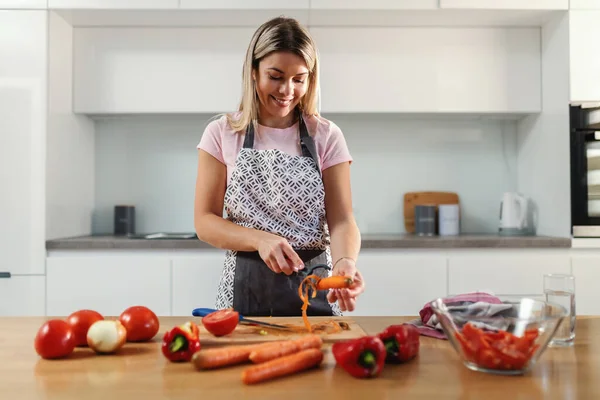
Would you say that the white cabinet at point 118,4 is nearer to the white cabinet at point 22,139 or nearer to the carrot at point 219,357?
the white cabinet at point 22,139

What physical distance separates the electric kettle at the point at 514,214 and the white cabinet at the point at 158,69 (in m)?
1.58

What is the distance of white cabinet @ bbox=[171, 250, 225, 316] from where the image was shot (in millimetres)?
2881

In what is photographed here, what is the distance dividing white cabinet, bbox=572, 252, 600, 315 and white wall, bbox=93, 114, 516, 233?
0.68 m

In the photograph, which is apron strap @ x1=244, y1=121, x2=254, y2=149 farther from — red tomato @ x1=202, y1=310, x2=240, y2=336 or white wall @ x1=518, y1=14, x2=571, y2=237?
white wall @ x1=518, y1=14, x2=571, y2=237

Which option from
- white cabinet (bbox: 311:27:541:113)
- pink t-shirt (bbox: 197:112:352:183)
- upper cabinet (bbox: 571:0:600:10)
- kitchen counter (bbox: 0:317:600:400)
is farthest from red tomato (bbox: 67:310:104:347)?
upper cabinet (bbox: 571:0:600:10)

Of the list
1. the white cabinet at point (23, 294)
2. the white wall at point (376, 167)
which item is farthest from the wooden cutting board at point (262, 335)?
the white wall at point (376, 167)

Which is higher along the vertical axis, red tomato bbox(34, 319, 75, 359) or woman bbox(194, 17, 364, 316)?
woman bbox(194, 17, 364, 316)

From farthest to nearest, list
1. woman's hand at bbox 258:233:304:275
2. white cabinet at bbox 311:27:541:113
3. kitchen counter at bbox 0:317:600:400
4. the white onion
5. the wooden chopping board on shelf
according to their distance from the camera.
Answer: the wooden chopping board on shelf → white cabinet at bbox 311:27:541:113 → woman's hand at bbox 258:233:304:275 → the white onion → kitchen counter at bbox 0:317:600:400

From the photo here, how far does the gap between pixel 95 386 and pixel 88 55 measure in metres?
2.63

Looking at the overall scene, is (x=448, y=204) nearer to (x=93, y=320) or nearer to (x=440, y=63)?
(x=440, y=63)

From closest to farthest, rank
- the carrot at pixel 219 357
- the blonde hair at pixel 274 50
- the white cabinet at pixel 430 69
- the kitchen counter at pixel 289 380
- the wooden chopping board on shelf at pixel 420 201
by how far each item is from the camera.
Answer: the kitchen counter at pixel 289 380, the carrot at pixel 219 357, the blonde hair at pixel 274 50, the white cabinet at pixel 430 69, the wooden chopping board on shelf at pixel 420 201

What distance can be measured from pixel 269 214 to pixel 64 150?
180 centimetres

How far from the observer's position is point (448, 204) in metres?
3.44

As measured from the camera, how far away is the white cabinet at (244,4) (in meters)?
2.96
